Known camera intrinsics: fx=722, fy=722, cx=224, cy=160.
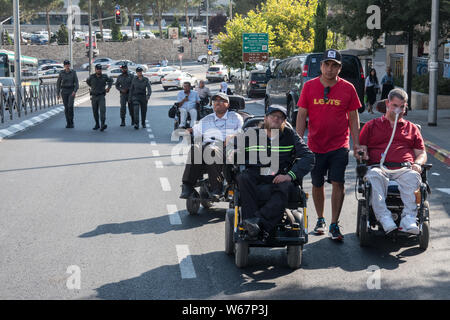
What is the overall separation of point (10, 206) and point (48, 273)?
3.41 meters

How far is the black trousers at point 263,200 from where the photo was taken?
21.1 feet

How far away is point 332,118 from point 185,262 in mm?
2205

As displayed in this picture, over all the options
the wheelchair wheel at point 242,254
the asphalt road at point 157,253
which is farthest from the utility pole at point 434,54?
the wheelchair wheel at point 242,254

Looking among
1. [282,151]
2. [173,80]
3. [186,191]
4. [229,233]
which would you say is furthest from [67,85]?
[173,80]

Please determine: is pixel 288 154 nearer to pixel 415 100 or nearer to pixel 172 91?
pixel 415 100

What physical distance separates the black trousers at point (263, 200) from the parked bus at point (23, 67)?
33081 millimetres

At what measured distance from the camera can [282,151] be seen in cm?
696

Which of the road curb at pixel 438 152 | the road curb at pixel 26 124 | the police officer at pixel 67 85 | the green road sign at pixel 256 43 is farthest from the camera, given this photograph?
the green road sign at pixel 256 43

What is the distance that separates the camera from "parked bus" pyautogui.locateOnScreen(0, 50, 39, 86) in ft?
131

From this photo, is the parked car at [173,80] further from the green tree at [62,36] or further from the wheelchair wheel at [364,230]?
the green tree at [62,36]

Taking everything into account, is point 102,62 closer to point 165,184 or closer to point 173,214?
point 165,184

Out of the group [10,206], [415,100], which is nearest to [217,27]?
[415,100]

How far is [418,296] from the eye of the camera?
5590 millimetres

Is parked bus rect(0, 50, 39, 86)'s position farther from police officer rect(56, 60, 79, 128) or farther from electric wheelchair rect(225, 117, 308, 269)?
electric wheelchair rect(225, 117, 308, 269)
